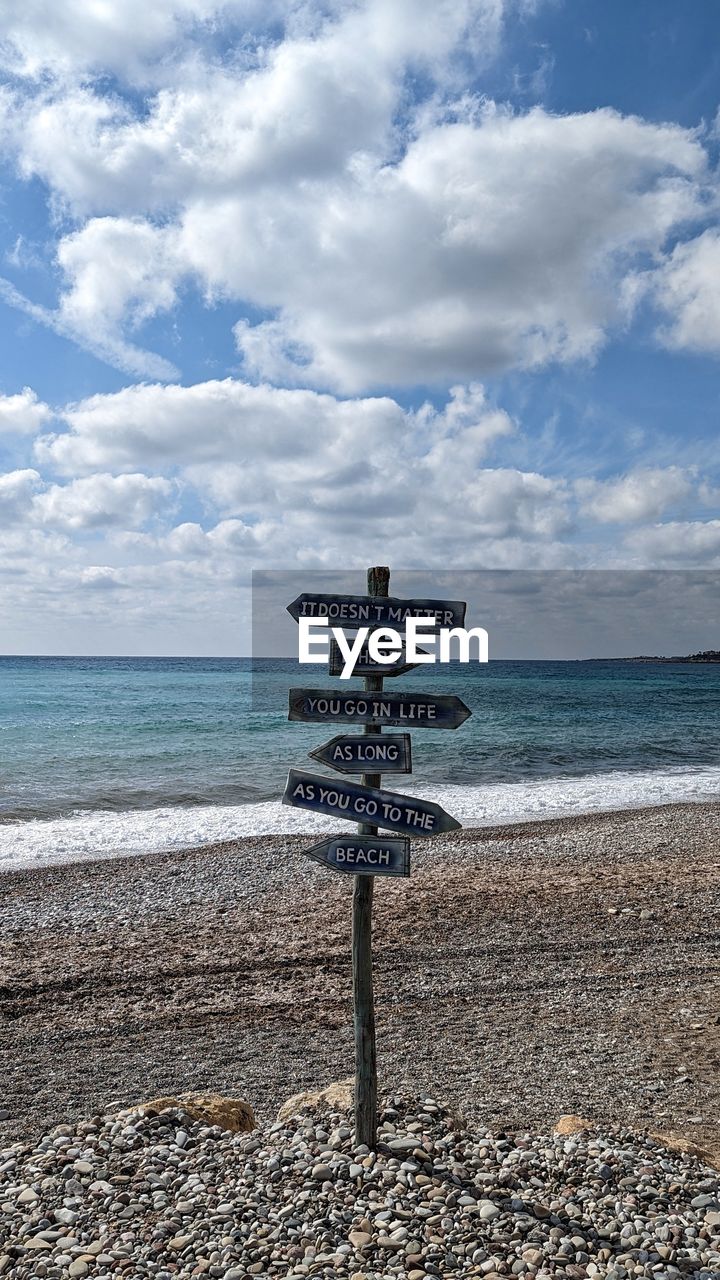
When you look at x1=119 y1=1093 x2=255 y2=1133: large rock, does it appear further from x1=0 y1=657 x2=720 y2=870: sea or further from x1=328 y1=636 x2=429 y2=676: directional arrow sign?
x1=0 y1=657 x2=720 y2=870: sea

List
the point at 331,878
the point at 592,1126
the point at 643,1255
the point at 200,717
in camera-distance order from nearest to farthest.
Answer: the point at 643,1255 → the point at 592,1126 → the point at 331,878 → the point at 200,717

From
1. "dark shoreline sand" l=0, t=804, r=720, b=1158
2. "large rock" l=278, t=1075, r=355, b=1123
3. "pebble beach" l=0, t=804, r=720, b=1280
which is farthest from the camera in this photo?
"dark shoreline sand" l=0, t=804, r=720, b=1158

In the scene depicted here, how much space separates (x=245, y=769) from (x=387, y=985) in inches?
703

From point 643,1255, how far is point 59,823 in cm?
1604

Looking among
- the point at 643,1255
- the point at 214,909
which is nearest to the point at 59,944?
the point at 214,909

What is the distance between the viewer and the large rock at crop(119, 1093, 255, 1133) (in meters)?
5.17

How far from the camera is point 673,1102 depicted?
250 inches

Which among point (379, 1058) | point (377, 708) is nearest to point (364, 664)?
point (377, 708)

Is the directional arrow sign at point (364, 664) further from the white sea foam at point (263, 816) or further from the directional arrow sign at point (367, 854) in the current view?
the white sea foam at point (263, 816)

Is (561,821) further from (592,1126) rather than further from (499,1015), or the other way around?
(592,1126)

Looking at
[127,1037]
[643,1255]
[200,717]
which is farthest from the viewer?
[200,717]

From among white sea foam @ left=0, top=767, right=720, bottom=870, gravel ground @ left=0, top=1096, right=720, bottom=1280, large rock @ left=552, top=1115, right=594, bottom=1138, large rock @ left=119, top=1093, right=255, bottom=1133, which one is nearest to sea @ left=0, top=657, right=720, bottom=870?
white sea foam @ left=0, top=767, right=720, bottom=870

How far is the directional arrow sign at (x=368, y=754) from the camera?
4973 mm

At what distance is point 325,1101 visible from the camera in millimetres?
5387
